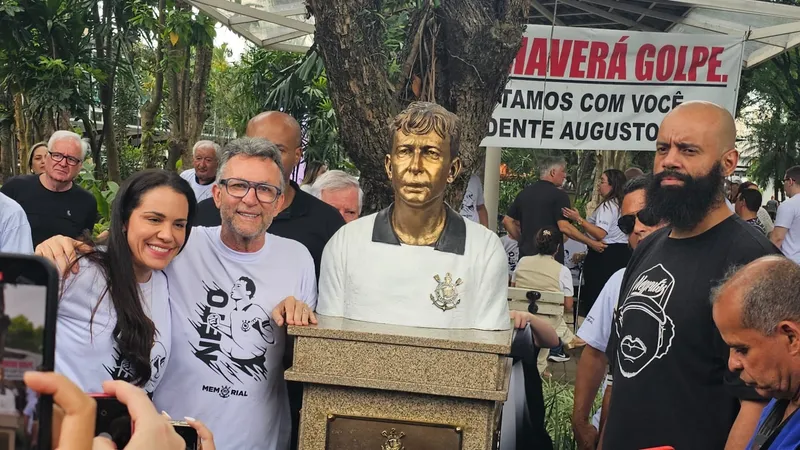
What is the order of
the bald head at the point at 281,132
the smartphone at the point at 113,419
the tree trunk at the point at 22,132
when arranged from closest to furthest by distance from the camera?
the smartphone at the point at 113,419 → the bald head at the point at 281,132 → the tree trunk at the point at 22,132

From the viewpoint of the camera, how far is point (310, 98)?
11914 mm

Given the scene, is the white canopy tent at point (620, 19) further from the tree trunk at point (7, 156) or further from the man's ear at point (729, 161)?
the tree trunk at point (7, 156)

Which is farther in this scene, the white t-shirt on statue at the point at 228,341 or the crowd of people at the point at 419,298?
the white t-shirt on statue at the point at 228,341

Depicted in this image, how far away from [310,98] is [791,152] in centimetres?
1605

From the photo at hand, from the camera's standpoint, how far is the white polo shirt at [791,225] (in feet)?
25.5

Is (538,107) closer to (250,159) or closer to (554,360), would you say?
(554,360)

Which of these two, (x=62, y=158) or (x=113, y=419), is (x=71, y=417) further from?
(x=62, y=158)

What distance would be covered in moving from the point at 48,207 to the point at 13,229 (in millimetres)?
2715

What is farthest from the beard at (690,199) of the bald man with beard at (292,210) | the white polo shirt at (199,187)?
the white polo shirt at (199,187)

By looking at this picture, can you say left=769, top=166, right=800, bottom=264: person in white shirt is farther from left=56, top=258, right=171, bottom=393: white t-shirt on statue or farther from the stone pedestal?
left=56, top=258, right=171, bottom=393: white t-shirt on statue

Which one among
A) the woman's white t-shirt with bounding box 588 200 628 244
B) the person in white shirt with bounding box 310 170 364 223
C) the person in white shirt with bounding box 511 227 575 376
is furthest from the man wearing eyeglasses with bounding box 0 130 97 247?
the woman's white t-shirt with bounding box 588 200 628 244

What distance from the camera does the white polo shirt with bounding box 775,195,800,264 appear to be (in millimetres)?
7773

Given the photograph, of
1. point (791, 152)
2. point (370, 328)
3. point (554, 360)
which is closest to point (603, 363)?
point (370, 328)

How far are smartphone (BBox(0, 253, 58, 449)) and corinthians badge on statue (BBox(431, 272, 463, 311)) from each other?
2.37m
